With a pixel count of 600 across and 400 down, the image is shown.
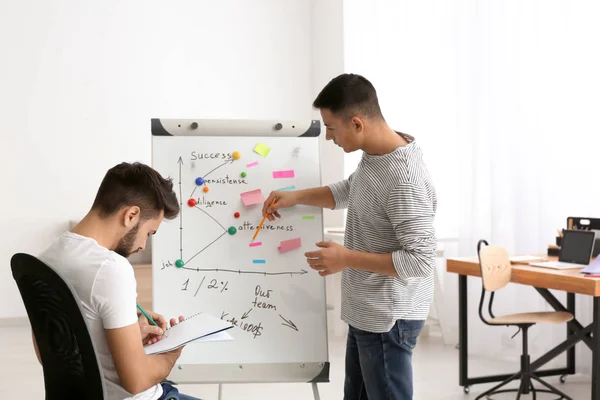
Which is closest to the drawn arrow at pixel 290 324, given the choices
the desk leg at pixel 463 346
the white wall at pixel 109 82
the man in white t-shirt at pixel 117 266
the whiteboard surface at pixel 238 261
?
the whiteboard surface at pixel 238 261

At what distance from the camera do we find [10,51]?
18.8 feet

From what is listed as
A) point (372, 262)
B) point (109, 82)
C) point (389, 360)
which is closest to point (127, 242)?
point (372, 262)

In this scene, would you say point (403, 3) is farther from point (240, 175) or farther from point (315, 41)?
point (240, 175)

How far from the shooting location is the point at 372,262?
2.02 meters

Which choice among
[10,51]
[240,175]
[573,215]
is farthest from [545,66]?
[10,51]

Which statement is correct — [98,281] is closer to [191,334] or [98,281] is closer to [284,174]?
[191,334]

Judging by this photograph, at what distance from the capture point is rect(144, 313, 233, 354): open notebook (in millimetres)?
1739

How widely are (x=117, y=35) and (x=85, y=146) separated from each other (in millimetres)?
965

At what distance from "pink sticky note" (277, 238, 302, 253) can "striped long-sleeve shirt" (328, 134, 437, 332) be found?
20.9 inches

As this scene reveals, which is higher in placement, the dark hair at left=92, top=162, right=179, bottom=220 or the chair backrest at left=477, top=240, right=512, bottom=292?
the dark hair at left=92, top=162, right=179, bottom=220

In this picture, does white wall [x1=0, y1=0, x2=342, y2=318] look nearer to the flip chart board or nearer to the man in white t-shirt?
the flip chart board

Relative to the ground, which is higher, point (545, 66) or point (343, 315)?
point (545, 66)

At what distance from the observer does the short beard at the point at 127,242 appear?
5.69 ft

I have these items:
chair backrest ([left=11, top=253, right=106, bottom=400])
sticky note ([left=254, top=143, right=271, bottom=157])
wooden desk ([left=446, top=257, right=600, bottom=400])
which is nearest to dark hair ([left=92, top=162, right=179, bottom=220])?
chair backrest ([left=11, top=253, right=106, bottom=400])
